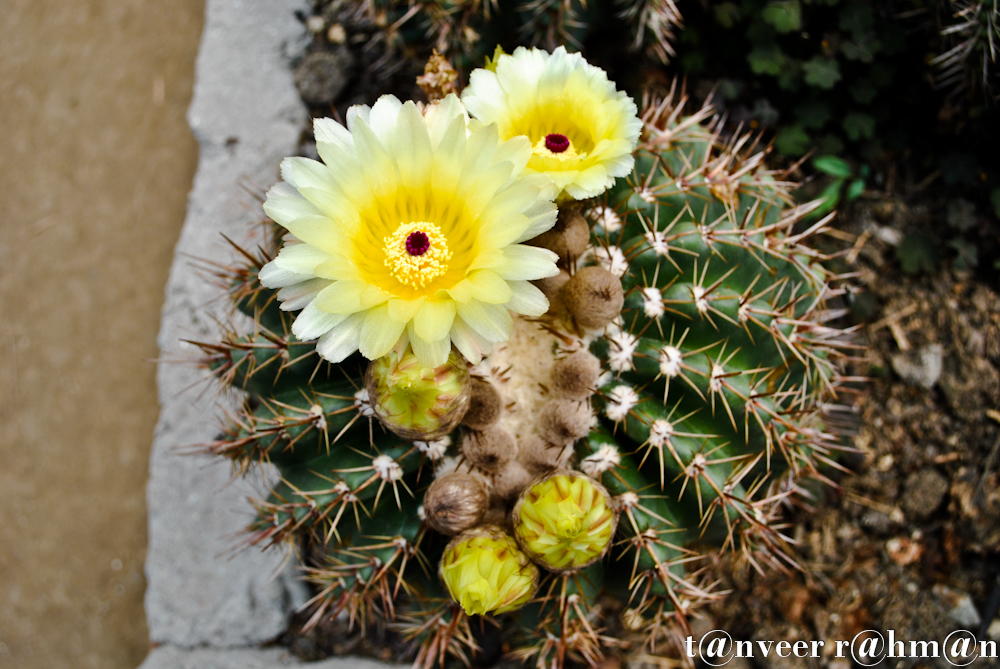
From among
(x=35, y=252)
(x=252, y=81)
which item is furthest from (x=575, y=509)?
(x=35, y=252)

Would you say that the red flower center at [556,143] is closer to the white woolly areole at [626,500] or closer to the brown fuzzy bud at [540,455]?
the brown fuzzy bud at [540,455]

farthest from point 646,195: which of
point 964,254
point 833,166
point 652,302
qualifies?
point 964,254

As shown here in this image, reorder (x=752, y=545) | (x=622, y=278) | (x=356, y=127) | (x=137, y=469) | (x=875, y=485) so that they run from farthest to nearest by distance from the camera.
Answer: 1. (x=137, y=469)
2. (x=875, y=485)
3. (x=752, y=545)
4. (x=622, y=278)
5. (x=356, y=127)

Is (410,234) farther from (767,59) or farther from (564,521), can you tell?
(767,59)

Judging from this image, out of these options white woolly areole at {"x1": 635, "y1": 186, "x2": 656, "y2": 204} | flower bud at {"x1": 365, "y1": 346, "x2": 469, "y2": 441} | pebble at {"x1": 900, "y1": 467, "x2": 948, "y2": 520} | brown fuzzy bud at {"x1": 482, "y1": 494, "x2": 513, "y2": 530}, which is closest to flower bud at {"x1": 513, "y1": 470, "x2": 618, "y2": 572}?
brown fuzzy bud at {"x1": 482, "y1": 494, "x2": 513, "y2": 530}

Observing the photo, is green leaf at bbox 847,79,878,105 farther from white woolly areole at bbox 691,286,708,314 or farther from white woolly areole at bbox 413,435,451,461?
white woolly areole at bbox 413,435,451,461

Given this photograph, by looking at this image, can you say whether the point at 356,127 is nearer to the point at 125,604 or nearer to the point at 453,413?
the point at 453,413

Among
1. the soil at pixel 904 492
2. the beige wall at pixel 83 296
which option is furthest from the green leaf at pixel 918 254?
the beige wall at pixel 83 296
